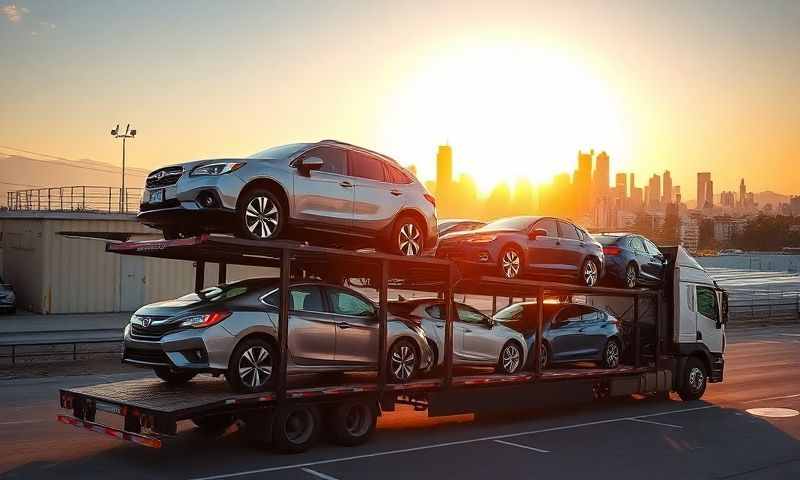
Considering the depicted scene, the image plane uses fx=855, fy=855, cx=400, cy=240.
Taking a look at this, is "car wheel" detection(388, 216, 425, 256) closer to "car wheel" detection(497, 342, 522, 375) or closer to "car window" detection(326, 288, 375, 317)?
"car window" detection(326, 288, 375, 317)

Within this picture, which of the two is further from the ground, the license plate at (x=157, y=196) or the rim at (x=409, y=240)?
the license plate at (x=157, y=196)

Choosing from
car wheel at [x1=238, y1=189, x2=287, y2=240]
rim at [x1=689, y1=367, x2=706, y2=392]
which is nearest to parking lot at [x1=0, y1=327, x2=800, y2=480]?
rim at [x1=689, y1=367, x2=706, y2=392]

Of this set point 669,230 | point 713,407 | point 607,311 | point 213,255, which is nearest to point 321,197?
point 213,255

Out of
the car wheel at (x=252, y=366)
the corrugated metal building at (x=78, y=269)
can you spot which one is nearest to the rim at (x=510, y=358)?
the car wheel at (x=252, y=366)

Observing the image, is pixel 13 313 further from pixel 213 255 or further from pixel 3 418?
pixel 213 255

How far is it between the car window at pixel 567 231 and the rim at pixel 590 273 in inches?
22.1

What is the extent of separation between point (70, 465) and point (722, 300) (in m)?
14.1

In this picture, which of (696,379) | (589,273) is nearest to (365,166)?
(589,273)

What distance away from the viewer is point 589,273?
625 inches

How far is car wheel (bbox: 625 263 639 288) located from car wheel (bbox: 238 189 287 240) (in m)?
8.63

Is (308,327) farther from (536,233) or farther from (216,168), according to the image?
(536,233)

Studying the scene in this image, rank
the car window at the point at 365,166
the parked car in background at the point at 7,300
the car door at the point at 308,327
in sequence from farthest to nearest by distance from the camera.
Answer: the parked car in background at the point at 7,300, the car window at the point at 365,166, the car door at the point at 308,327

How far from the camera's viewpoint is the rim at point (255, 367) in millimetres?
10133

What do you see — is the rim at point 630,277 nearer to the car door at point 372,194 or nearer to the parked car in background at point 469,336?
the parked car in background at point 469,336
